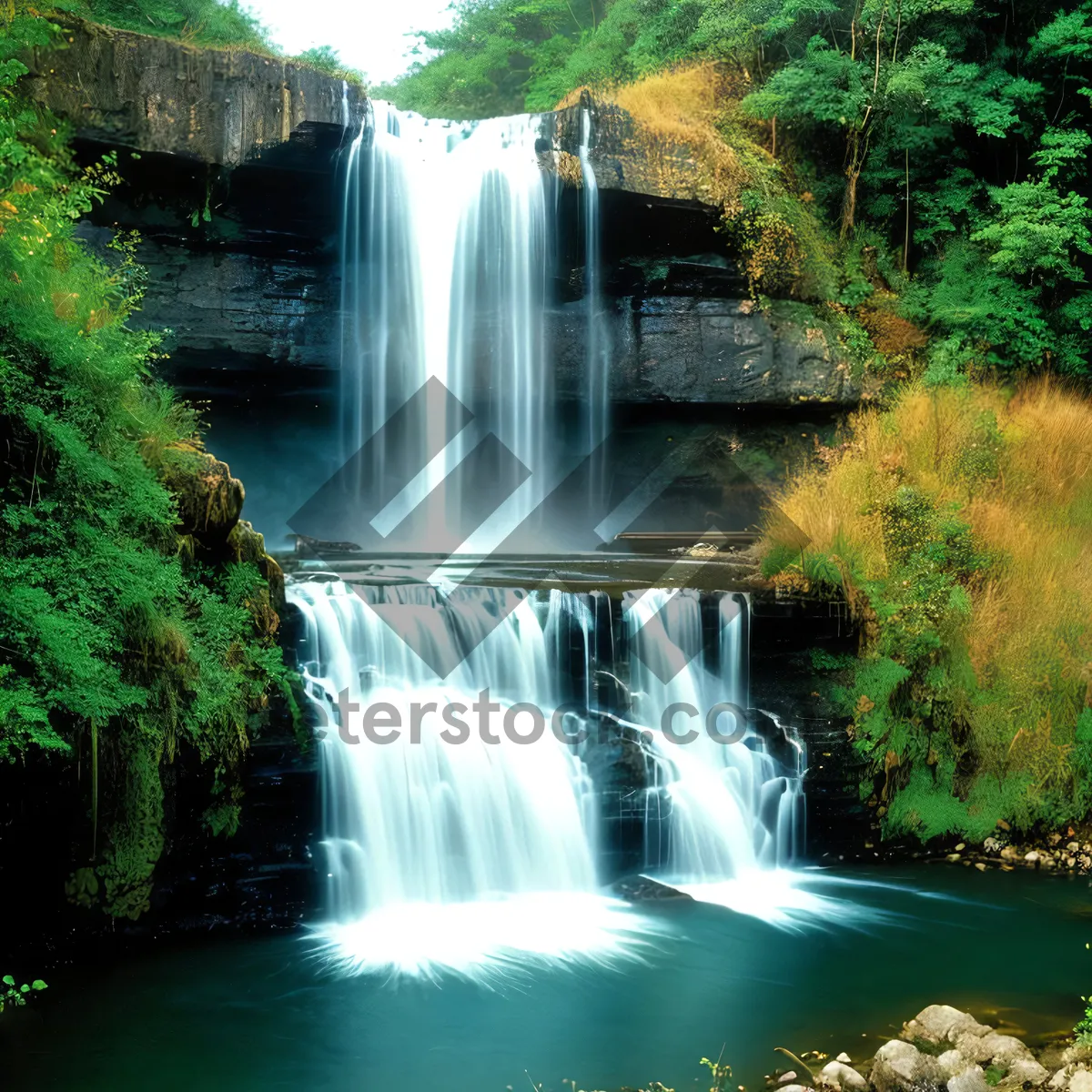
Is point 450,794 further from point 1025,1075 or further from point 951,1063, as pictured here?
point 1025,1075

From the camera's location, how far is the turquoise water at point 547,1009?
5.50 metres

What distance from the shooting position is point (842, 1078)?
5242 mm

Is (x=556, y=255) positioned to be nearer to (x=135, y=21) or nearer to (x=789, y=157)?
(x=789, y=157)

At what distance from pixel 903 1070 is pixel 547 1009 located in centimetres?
202

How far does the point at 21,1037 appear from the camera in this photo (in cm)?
556

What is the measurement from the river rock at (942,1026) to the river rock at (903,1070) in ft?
1.42

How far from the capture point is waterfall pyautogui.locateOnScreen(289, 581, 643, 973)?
7148mm

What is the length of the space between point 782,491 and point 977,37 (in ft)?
24.2

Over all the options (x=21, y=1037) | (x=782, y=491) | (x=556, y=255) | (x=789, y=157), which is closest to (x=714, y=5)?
(x=789, y=157)

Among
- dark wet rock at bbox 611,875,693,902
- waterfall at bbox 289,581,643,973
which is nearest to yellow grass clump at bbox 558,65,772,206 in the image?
waterfall at bbox 289,581,643,973

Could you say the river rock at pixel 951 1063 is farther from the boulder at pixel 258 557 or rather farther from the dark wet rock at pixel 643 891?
the boulder at pixel 258 557

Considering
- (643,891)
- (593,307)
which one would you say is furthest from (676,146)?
(643,891)

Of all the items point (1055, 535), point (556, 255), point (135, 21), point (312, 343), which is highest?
point (135, 21)

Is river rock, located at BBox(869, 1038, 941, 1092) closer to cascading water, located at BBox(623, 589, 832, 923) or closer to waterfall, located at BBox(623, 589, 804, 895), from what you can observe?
cascading water, located at BBox(623, 589, 832, 923)
